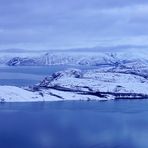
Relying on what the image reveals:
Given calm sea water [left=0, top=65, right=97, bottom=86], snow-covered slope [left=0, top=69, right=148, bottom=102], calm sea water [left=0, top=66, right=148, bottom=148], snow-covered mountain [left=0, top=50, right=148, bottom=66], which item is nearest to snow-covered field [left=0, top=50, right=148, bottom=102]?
snow-covered slope [left=0, top=69, right=148, bottom=102]

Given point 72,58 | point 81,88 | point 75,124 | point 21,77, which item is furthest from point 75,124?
point 72,58

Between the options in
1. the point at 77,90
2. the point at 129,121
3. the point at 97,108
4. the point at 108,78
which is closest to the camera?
the point at 129,121

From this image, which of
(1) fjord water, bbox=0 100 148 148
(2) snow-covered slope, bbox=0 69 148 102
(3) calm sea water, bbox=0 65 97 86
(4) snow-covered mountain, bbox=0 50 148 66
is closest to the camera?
(1) fjord water, bbox=0 100 148 148

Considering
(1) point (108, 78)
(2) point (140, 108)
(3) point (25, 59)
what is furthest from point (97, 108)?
(3) point (25, 59)

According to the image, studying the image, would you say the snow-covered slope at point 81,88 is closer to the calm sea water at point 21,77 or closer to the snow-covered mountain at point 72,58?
the calm sea water at point 21,77

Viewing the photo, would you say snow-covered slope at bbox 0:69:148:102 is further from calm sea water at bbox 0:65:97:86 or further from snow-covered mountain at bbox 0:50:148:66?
snow-covered mountain at bbox 0:50:148:66

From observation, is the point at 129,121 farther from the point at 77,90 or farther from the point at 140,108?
the point at 77,90

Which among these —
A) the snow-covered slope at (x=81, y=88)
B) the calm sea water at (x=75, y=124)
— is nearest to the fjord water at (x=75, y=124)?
the calm sea water at (x=75, y=124)

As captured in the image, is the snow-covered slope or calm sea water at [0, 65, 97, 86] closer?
the snow-covered slope
